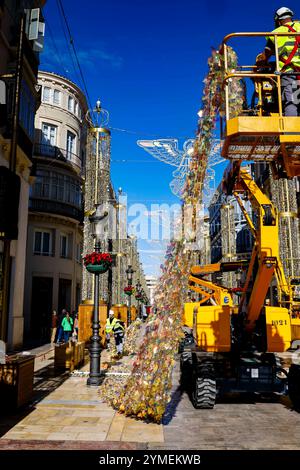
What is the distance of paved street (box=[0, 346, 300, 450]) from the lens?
227 inches

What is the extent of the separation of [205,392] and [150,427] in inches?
71.2

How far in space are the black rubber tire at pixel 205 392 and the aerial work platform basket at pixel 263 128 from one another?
4.28m

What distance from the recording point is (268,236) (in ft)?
25.7

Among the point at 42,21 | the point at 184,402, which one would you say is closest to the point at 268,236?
the point at 184,402

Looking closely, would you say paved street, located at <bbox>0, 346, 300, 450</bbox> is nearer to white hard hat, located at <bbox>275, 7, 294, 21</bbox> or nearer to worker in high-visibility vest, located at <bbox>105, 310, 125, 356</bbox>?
worker in high-visibility vest, located at <bbox>105, 310, 125, 356</bbox>

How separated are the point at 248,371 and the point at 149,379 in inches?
95.9

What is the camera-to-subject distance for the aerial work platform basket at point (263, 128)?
6.29 metres

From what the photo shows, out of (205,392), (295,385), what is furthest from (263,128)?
(295,385)

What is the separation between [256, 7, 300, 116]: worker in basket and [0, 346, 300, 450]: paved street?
5.15 m

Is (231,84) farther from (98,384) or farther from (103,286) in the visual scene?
(103,286)

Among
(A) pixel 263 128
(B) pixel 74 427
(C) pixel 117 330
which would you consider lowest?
(B) pixel 74 427

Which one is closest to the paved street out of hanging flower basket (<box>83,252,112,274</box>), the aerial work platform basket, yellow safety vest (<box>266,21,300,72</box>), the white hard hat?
hanging flower basket (<box>83,252,112,274</box>)

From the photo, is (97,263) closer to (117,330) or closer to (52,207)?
(117,330)

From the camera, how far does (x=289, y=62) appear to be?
258 inches
